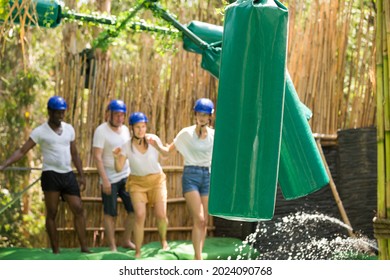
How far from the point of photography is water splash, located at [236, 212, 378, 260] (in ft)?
26.6

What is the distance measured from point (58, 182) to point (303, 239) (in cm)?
236

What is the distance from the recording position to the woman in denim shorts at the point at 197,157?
7496mm

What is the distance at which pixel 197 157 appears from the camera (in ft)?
25.0

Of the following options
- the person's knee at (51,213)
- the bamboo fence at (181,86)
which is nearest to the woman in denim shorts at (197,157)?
the person's knee at (51,213)

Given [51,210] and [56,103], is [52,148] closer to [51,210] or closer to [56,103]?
[56,103]

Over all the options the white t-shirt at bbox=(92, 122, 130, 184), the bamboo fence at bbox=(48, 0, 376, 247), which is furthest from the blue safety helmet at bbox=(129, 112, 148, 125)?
the bamboo fence at bbox=(48, 0, 376, 247)

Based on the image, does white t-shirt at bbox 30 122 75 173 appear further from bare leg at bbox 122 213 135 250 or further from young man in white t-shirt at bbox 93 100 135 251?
bare leg at bbox 122 213 135 250

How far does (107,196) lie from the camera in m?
8.19

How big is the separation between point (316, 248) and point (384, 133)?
189 inches

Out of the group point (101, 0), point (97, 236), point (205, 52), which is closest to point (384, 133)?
point (205, 52)

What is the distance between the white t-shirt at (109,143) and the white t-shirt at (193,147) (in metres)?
0.81

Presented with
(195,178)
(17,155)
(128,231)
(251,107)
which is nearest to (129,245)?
(128,231)

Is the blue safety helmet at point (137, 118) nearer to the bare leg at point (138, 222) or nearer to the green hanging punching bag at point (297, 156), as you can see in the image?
the bare leg at point (138, 222)
